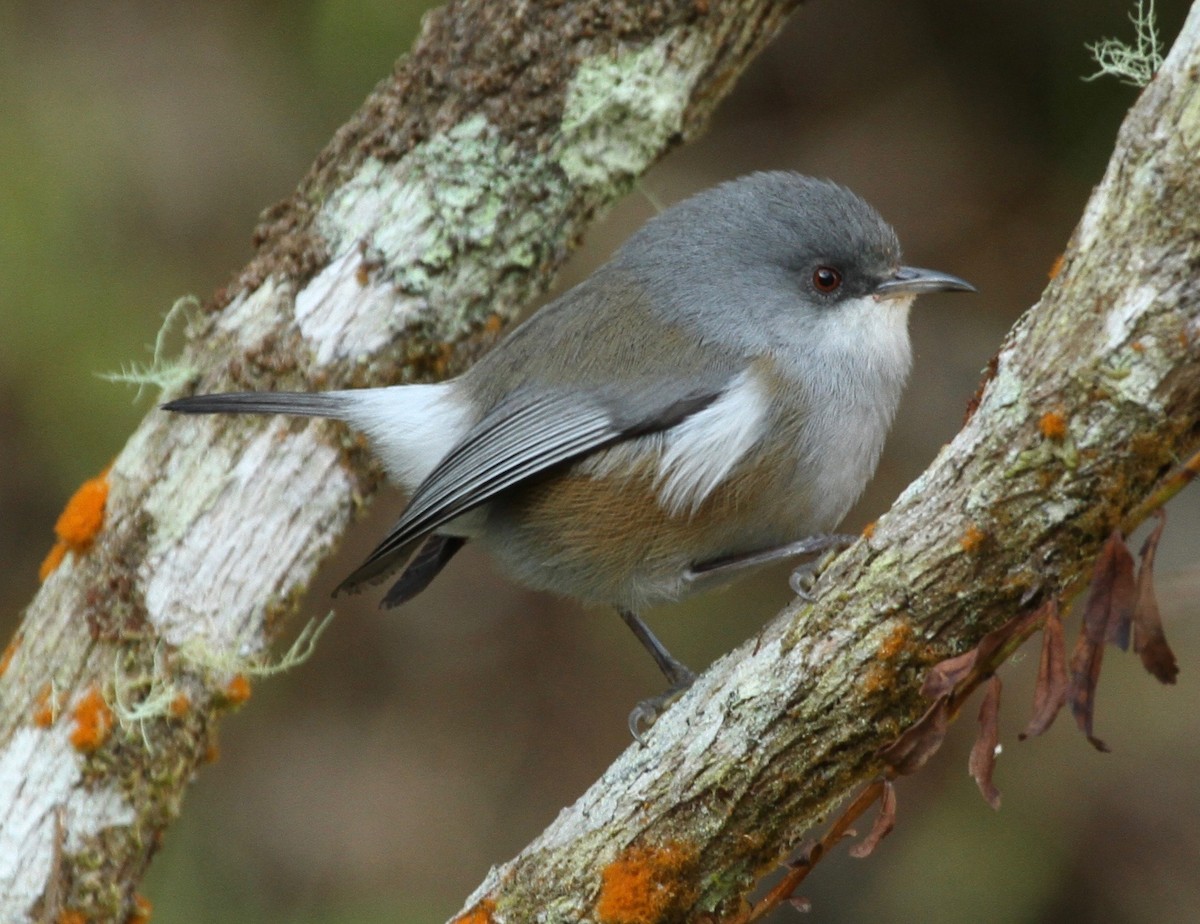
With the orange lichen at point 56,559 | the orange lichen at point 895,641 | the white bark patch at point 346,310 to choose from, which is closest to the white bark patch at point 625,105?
the white bark patch at point 346,310

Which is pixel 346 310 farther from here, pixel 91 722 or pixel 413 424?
pixel 91 722

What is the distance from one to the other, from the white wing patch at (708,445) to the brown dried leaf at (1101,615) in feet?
4.04

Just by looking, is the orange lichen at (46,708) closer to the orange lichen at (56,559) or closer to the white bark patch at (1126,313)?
the orange lichen at (56,559)

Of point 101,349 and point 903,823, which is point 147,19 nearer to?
point 101,349

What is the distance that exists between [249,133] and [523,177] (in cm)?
272

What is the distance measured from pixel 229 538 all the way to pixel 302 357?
510 mm

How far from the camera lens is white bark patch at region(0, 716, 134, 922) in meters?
3.18

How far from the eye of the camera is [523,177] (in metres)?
3.74

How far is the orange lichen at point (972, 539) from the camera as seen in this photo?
7.05 feet

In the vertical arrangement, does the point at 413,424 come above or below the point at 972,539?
above

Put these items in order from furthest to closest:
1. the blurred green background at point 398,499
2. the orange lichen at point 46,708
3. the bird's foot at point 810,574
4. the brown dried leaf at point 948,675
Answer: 1. the blurred green background at point 398,499
2. the orange lichen at point 46,708
3. the bird's foot at point 810,574
4. the brown dried leaf at point 948,675

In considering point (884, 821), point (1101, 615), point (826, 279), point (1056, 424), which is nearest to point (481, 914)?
point (884, 821)

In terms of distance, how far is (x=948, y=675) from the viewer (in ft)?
7.04

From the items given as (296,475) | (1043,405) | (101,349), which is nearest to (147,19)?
(101,349)
